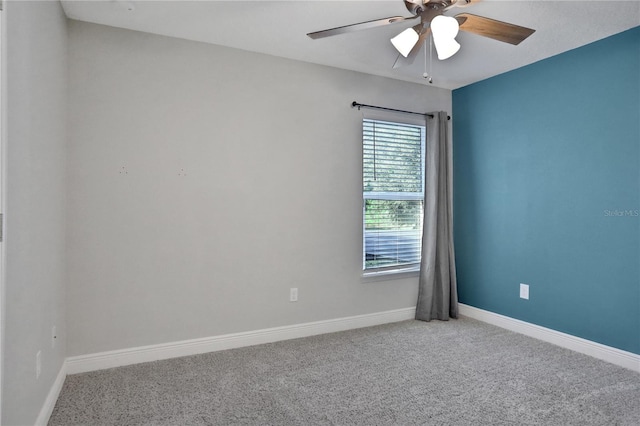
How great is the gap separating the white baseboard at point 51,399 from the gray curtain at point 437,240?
2.90 metres

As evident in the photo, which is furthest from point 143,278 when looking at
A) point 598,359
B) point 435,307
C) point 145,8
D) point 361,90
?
point 598,359

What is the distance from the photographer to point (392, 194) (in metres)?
3.83

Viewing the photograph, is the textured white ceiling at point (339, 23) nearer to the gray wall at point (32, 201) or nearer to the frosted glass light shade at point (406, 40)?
the frosted glass light shade at point (406, 40)

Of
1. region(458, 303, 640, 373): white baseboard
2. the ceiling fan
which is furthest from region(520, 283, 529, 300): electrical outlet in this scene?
the ceiling fan

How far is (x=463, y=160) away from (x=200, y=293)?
282 centimetres

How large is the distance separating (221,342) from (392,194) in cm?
203

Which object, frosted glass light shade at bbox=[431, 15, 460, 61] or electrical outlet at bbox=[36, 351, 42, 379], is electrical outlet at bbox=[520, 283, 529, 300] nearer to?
frosted glass light shade at bbox=[431, 15, 460, 61]

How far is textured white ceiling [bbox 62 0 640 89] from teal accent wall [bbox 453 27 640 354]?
277 mm

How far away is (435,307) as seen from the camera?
3.88 meters

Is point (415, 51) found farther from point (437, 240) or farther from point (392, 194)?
point (437, 240)

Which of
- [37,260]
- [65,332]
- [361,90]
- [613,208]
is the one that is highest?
[361,90]

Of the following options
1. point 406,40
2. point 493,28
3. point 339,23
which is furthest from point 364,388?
point 339,23

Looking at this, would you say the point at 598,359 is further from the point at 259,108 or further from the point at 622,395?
the point at 259,108

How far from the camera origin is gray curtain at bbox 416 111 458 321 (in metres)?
3.82
